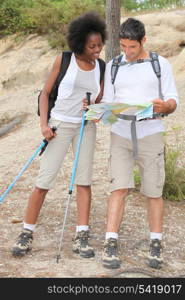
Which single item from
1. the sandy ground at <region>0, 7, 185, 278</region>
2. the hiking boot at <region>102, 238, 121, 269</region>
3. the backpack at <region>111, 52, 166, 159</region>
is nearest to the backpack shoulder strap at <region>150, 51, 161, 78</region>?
the backpack at <region>111, 52, 166, 159</region>

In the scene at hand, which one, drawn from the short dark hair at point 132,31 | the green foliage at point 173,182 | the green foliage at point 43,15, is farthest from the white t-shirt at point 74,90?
the green foliage at point 43,15

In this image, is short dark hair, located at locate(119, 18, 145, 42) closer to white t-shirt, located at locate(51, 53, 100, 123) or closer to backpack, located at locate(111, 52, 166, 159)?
backpack, located at locate(111, 52, 166, 159)

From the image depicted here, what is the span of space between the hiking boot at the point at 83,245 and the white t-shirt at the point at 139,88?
82 cm

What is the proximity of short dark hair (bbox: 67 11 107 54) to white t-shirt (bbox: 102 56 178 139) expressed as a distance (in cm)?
25

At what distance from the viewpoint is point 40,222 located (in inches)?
193

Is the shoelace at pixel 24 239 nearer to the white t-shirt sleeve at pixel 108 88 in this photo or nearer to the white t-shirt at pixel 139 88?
the white t-shirt at pixel 139 88

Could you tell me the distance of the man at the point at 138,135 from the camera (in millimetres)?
3771

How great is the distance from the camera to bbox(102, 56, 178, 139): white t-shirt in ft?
12.4

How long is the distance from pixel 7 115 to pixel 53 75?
6.73 meters

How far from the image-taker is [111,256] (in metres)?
3.89

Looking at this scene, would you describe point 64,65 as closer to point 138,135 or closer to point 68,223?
point 138,135

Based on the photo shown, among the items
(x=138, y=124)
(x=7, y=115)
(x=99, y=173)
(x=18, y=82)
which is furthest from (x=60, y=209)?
(x=18, y=82)

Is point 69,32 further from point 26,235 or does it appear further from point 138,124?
point 26,235

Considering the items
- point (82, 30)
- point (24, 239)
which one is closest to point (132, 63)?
point (82, 30)
